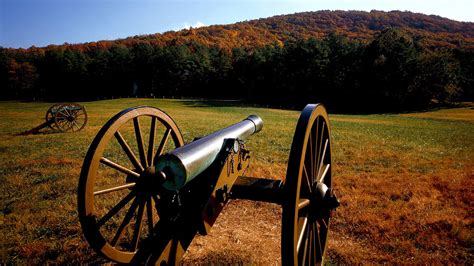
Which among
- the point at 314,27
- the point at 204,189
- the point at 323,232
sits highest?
the point at 314,27

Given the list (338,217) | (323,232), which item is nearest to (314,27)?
(338,217)

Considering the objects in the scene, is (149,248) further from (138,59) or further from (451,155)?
(138,59)

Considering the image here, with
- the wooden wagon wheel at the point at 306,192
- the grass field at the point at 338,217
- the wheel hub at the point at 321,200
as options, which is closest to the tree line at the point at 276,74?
the grass field at the point at 338,217

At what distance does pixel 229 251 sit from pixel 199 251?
0.41 meters

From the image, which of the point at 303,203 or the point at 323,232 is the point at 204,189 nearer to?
the point at 303,203

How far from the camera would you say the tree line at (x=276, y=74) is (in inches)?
1641

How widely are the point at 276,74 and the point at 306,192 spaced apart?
171ft

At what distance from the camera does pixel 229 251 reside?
158 inches

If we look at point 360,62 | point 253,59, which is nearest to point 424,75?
point 360,62

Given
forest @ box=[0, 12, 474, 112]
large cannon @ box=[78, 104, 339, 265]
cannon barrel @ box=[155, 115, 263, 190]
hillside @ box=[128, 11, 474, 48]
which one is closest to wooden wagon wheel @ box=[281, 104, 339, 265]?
large cannon @ box=[78, 104, 339, 265]

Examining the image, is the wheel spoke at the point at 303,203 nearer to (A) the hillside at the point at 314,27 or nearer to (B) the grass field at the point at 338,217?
(B) the grass field at the point at 338,217

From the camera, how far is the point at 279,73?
5275 cm

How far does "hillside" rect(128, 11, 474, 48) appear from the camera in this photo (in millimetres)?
103062

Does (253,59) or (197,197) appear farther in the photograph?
(253,59)
